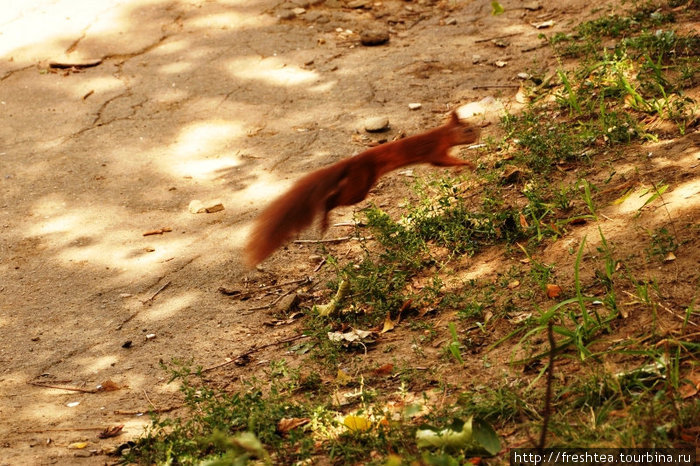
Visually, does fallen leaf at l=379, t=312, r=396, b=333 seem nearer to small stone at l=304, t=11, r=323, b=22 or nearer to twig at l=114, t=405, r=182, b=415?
twig at l=114, t=405, r=182, b=415

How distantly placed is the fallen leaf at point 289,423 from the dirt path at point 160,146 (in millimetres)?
520

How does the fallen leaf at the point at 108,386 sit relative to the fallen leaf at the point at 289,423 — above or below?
below

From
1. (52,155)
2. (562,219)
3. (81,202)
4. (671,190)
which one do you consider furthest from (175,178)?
(671,190)

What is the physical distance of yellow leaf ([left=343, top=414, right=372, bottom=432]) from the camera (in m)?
2.14

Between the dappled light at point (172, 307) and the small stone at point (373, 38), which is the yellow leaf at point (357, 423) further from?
the small stone at point (373, 38)

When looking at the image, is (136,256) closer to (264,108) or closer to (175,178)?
(175,178)

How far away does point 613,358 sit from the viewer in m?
2.23

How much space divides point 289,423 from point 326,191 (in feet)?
2.34

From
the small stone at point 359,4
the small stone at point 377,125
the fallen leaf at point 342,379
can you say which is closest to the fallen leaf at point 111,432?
the fallen leaf at point 342,379

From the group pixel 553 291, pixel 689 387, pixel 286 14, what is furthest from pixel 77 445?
pixel 286 14

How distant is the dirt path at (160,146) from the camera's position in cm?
293

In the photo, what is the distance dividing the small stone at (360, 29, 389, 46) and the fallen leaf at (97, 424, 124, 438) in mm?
3807

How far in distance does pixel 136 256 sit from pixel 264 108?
158cm

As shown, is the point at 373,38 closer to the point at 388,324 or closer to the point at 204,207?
the point at 204,207
